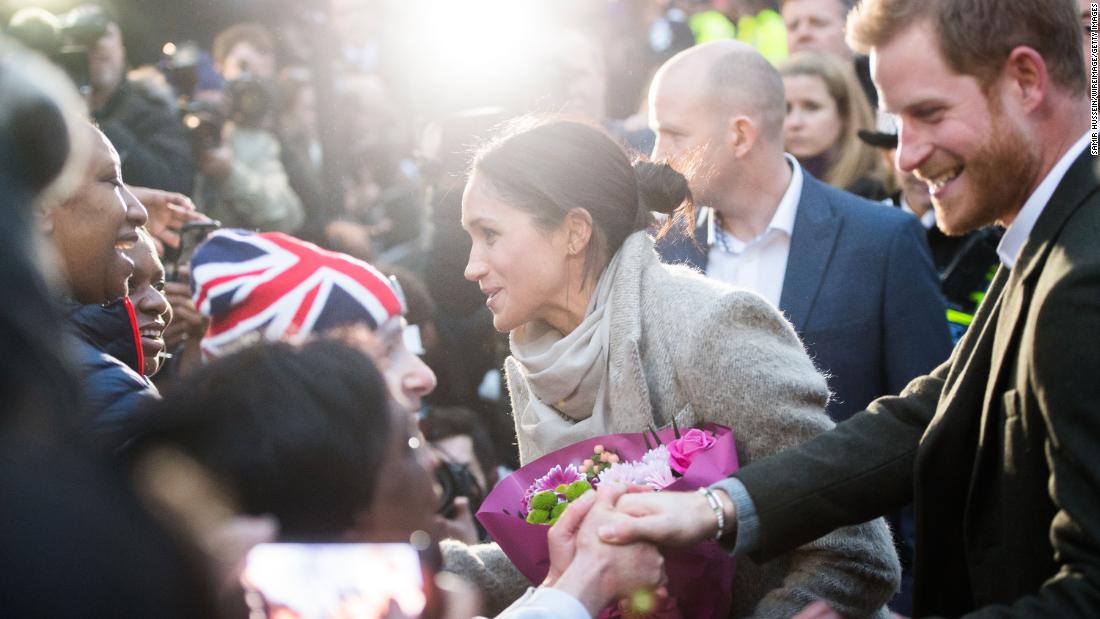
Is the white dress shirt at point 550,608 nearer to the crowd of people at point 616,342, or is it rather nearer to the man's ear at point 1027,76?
the crowd of people at point 616,342

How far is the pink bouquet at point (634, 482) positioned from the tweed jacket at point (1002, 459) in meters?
0.12

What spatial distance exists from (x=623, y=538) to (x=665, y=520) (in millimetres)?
96

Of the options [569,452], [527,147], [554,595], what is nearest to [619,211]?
[527,147]

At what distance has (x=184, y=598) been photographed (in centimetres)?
138

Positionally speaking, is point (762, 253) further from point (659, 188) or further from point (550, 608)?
point (550, 608)

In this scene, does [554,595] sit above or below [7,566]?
below

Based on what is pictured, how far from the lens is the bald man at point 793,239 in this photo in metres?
4.01

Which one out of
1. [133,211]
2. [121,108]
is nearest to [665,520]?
[133,211]

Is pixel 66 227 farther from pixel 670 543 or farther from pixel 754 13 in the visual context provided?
pixel 754 13

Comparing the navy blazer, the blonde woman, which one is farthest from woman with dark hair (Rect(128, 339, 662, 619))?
the blonde woman

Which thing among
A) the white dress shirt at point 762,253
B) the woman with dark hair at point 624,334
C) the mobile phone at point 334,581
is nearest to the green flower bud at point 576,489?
the woman with dark hair at point 624,334

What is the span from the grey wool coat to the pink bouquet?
90 millimetres

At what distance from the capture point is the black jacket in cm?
518

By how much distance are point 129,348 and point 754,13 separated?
6.53 meters
